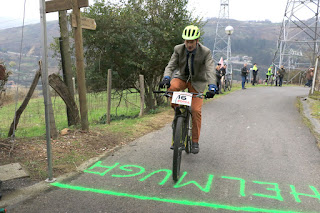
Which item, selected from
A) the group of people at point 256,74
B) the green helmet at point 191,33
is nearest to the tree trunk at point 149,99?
the green helmet at point 191,33

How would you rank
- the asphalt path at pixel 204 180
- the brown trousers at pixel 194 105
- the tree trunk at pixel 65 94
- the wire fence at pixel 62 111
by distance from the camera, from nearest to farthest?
the asphalt path at pixel 204 180 → the brown trousers at pixel 194 105 → the tree trunk at pixel 65 94 → the wire fence at pixel 62 111

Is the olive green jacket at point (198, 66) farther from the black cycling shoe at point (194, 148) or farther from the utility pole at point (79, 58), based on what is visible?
the utility pole at point (79, 58)

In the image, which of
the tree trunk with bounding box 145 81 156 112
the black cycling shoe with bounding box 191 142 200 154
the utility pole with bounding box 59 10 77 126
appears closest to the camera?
the black cycling shoe with bounding box 191 142 200 154

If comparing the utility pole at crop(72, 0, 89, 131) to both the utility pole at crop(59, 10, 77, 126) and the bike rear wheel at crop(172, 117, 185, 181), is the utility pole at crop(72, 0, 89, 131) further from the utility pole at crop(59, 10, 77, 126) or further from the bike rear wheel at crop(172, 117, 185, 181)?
the bike rear wheel at crop(172, 117, 185, 181)

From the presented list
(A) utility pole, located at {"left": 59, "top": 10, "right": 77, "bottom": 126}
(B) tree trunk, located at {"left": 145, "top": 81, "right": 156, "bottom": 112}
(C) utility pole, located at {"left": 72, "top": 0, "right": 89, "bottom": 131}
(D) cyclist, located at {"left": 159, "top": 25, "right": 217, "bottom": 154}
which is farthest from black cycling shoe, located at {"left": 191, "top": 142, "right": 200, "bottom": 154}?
(B) tree trunk, located at {"left": 145, "top": 81, "right": 156, "bottom": 112}

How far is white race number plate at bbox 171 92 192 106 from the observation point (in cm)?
402

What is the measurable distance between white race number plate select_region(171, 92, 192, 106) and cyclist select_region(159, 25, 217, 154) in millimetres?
343

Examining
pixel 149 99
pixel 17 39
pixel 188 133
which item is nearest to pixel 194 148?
pixel 188 133

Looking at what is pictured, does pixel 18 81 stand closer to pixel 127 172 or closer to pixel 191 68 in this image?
pixel 127 172

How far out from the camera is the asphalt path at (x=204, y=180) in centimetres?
322

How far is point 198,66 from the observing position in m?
4.63

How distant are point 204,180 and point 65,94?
150 inches

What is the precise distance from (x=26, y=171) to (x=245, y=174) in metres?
3.31

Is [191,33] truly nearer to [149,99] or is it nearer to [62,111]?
[62,111]
